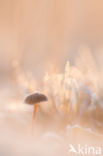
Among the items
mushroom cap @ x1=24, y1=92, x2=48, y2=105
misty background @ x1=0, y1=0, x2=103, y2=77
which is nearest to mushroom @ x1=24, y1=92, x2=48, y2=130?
mushroom cap @ x1=24, y1=92, x2=48, y2=105

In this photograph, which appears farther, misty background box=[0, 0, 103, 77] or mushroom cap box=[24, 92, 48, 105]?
misty background box=[0, 0, 103, 77]

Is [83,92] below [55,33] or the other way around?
below

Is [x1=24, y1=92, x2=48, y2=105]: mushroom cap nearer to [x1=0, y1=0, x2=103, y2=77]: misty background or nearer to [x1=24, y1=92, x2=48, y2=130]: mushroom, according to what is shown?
[x1=24, y1=92, x2=48, y2=130]: mushroom

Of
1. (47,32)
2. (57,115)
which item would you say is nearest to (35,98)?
(57,115)

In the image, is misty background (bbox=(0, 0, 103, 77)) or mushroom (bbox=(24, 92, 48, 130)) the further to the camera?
misty background (bbox=(0, 0, 103, 77))

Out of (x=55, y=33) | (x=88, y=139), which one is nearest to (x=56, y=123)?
(x=88, y=139)

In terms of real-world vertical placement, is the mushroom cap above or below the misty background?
below

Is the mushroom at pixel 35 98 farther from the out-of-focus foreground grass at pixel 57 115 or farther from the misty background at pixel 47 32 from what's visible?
the misty background at pixel 47 32

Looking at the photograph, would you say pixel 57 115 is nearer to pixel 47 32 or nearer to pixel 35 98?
pixel 35 98

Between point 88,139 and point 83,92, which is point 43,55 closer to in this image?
point 83,92
